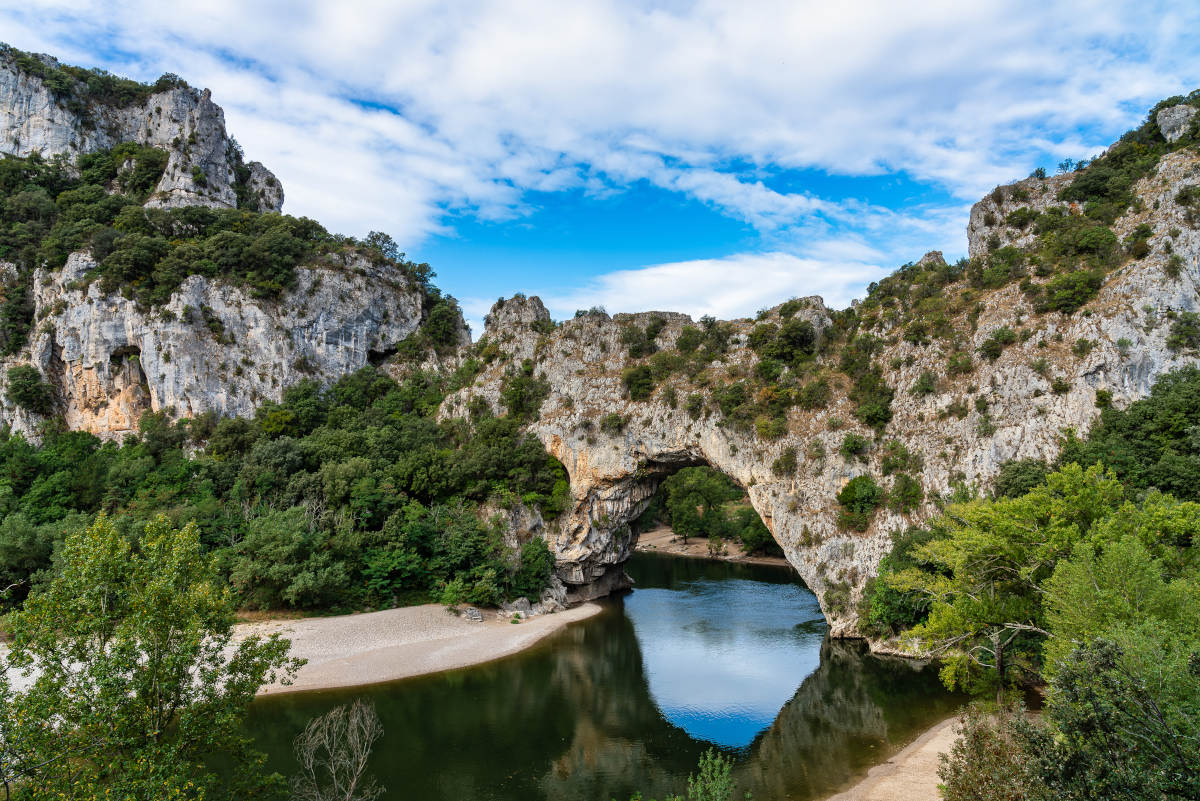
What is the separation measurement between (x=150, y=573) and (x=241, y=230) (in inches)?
2195

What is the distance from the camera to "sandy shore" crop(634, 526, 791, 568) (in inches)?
2228

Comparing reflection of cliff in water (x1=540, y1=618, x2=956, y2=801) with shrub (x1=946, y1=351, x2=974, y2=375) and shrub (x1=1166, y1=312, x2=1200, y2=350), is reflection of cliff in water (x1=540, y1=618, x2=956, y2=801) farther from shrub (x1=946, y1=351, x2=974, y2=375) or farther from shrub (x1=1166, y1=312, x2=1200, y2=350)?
shrub (x1=1166, y1=312, x2=1200, y2=350)

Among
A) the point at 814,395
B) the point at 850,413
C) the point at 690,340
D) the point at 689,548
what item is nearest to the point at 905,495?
the point at 850,413

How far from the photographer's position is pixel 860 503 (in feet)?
107

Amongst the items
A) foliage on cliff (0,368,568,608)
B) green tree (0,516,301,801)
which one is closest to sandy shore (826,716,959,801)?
green tree (0,516,301,801)

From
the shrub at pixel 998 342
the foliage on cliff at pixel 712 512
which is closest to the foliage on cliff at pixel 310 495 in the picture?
the foliage on cliff at pixel 712 512

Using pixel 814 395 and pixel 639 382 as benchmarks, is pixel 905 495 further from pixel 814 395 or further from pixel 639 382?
pixel 639 382

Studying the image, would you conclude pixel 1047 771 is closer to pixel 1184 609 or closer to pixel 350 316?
pixel 1184 609

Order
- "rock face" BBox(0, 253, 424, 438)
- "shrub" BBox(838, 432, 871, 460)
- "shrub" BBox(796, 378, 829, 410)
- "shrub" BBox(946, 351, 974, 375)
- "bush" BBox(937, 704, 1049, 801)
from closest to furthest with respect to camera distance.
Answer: "bush" BBox(937, 704, 1049, 801), "shrub" BBox(946, 351, 974, 375), "shrub" BBox(838, 432, 871, 460), "shrub" BBox(796, 378, 829, 410), "rock face" BBox(0, 253, 424, 438)

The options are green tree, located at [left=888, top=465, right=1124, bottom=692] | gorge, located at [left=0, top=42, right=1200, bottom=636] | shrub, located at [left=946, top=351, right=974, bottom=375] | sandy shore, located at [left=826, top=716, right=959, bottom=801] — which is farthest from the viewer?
shrub, located at [left=946, top=351, right=974, bottom=375]

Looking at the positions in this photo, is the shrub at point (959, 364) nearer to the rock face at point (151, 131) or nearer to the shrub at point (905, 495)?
the shrub at point (905, 495)

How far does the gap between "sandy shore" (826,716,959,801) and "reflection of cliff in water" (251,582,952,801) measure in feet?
2.03

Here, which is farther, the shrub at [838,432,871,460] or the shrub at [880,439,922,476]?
the shrub at [838,432,871,460]

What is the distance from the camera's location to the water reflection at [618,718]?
1744 cm
